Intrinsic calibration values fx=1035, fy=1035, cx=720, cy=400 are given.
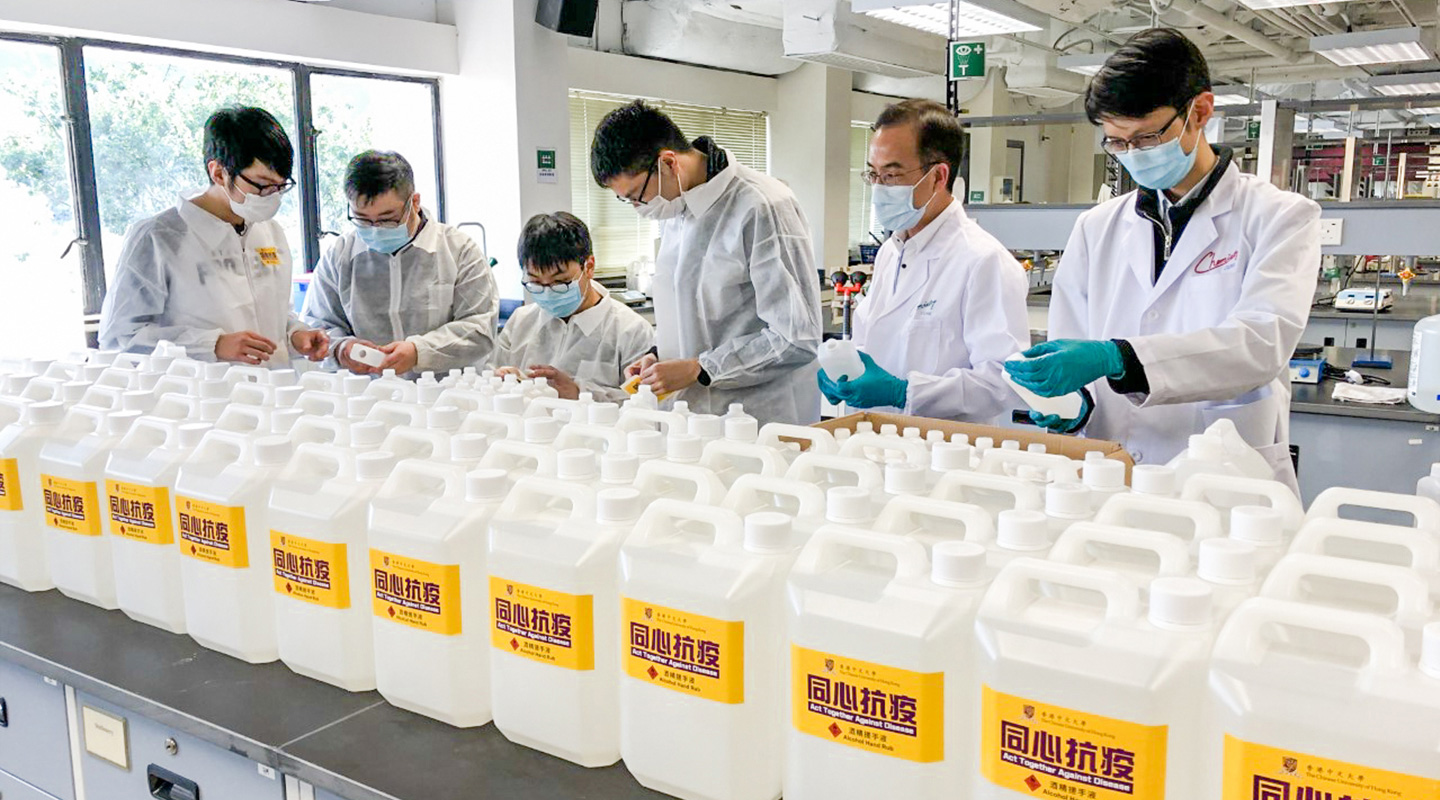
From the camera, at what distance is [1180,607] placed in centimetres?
74

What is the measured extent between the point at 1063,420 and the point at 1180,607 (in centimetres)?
131

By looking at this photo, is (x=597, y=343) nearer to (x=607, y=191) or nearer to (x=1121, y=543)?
(x=1121, y=543)

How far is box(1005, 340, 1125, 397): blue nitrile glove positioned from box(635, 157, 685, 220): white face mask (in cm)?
89

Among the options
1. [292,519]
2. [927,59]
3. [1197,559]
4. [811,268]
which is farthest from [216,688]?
[927,59]

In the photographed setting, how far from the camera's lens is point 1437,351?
264cm

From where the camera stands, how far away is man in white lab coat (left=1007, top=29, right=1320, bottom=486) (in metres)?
1.73

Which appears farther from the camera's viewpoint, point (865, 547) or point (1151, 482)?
point (1151, 482)

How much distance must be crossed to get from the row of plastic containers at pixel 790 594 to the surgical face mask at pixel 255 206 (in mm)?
1075

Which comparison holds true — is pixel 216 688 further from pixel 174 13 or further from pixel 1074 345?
pixel 174 13

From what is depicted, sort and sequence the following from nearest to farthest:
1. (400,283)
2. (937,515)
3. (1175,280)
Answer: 1. (937,515)
2. (1175,280)
3. (400,283)

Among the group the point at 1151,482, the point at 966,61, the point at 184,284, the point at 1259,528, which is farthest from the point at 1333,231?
the point at 184,284

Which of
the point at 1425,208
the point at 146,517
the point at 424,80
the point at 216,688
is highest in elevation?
the point at 424,80

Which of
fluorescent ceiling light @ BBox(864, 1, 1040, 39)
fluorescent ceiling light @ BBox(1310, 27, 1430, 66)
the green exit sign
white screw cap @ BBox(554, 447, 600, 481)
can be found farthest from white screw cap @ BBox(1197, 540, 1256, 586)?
fluorescent ceiling light @ BBox(1310, 27, 1430, 66)

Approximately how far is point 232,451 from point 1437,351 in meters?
2.79
